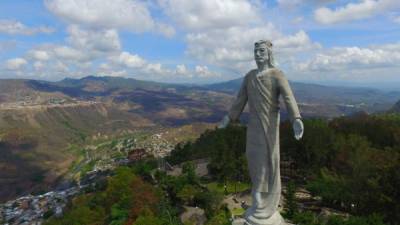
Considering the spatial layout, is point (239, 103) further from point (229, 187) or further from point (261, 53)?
point (229, 187)

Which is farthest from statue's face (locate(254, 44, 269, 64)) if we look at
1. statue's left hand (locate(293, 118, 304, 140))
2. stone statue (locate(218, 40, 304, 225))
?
statue's left hand (locate(293, 118, 304, 140))

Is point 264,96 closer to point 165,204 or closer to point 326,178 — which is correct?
point 326,178

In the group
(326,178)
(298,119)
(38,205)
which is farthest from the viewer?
(38,205)

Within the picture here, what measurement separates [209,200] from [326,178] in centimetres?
1070

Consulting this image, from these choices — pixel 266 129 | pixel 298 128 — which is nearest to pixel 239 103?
pixel 266 129

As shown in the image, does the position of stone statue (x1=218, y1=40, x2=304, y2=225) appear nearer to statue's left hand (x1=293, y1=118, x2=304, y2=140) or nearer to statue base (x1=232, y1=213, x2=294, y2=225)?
statue base (x1=232, y1=213, x2=294, y2=225)

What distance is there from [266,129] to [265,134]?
5.1 inches

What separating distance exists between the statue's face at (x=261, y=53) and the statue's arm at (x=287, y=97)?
57 centimetres

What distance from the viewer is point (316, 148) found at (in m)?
43.7

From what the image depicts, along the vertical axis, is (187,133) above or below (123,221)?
below

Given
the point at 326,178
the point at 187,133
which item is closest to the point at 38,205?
the point at 326,178

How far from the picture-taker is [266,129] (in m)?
10.4

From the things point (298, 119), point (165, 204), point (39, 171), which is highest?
point (298, 119)

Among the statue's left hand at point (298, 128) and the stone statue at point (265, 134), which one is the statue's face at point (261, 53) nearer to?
the stone statue at point (265, 134)
